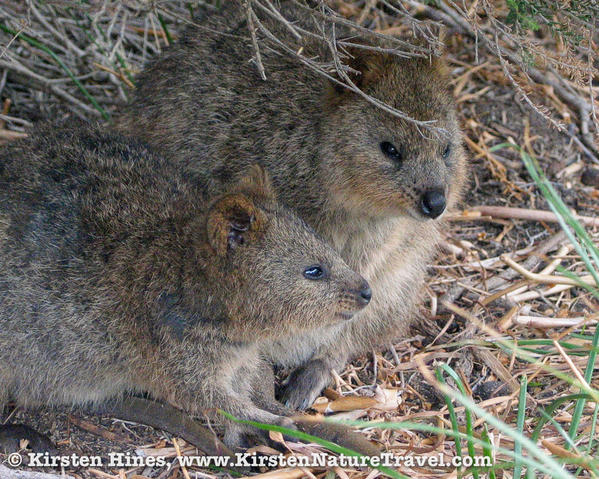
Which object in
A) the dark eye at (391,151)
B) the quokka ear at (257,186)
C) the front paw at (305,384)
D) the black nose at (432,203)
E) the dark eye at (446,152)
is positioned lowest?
the front paw at (305,384)

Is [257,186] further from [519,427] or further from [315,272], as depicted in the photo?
[519,427]

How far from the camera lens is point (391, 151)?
4.80 m

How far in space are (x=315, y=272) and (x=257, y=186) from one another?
1.86ft

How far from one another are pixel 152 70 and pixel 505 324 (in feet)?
9.94

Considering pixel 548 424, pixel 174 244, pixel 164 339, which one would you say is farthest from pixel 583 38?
pixel 164 339

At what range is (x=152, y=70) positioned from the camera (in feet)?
19.5

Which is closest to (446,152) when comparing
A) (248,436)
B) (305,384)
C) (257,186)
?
(257,186)

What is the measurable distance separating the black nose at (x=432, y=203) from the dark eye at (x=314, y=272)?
689 mm

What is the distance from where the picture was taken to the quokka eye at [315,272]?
176 inches

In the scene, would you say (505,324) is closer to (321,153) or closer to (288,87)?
(321,153)

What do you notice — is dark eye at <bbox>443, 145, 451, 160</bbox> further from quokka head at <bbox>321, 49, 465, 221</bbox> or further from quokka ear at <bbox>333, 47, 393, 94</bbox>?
quokka ear at <bbox>333, 47, 393, 94</bbox>

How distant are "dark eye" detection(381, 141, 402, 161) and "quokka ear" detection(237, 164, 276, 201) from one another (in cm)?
71

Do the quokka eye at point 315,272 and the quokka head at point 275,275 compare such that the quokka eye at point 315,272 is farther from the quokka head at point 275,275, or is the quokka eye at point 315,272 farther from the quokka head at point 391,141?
the quokka head at point 391,141

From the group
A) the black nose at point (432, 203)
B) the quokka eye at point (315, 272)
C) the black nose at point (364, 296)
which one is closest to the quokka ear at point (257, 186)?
the quokka eye at point (315, 272)
